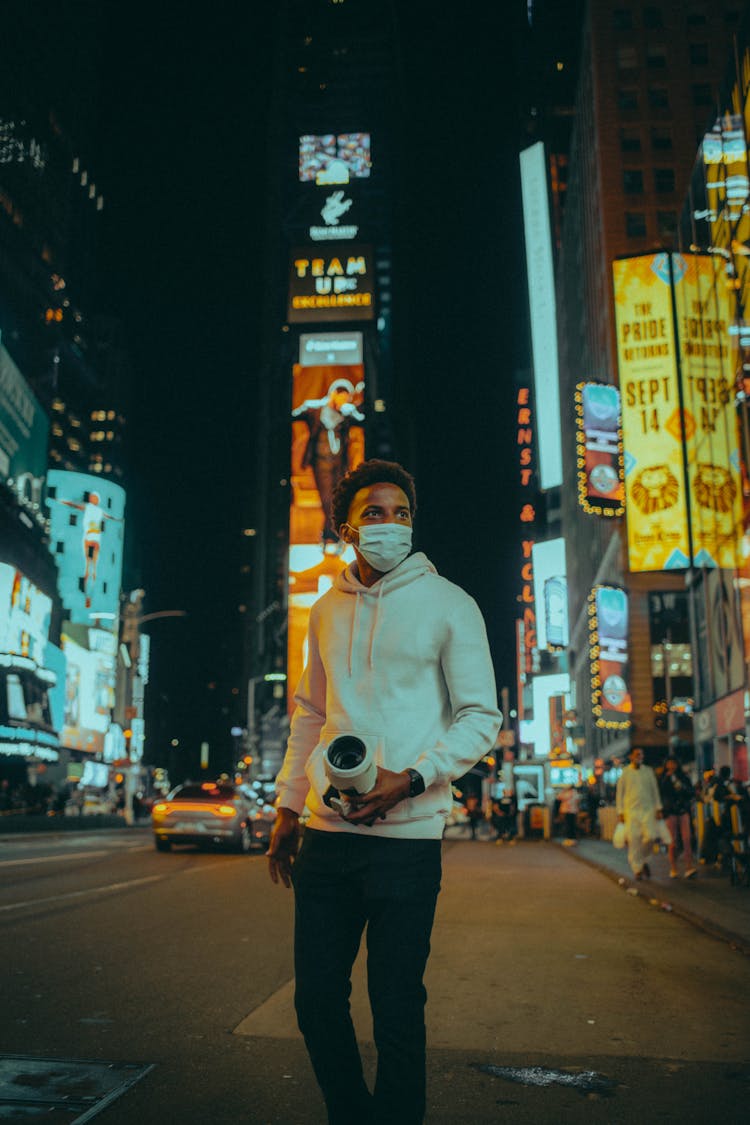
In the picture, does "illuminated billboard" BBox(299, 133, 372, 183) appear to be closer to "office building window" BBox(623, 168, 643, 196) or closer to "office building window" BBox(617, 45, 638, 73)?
"office building window" BBox(617, 45, 638, 73)

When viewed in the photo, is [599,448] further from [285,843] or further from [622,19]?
[622,19]

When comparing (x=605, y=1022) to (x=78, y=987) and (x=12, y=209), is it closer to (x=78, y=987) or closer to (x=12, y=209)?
(x=78, y=987)


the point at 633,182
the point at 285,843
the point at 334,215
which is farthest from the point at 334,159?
the point at 285,843

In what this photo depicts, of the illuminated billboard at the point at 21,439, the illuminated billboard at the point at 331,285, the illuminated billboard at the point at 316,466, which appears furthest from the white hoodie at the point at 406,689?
the illuminated billboard at the point at 331,285

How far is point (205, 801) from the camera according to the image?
68.9 feet

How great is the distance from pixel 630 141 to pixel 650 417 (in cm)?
5202

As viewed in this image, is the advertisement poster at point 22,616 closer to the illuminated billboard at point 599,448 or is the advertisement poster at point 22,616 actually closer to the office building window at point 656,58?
the illuminated billboard at point 599,448

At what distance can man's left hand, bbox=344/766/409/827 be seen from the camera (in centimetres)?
275

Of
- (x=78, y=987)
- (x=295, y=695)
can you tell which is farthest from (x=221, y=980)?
(x=295, y=695)

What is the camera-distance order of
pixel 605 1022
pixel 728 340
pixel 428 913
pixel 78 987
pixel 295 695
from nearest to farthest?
1. pixel 428 913
2. pixel 295 695
3. pixel 605 1022
4. pixel 78 987
5. pixel 728 340

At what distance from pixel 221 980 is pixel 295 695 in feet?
13.5

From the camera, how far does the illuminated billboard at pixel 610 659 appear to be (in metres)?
56.2

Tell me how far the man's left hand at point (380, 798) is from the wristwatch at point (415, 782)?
0.04 feet

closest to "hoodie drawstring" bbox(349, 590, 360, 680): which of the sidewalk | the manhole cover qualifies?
the manhole cover
